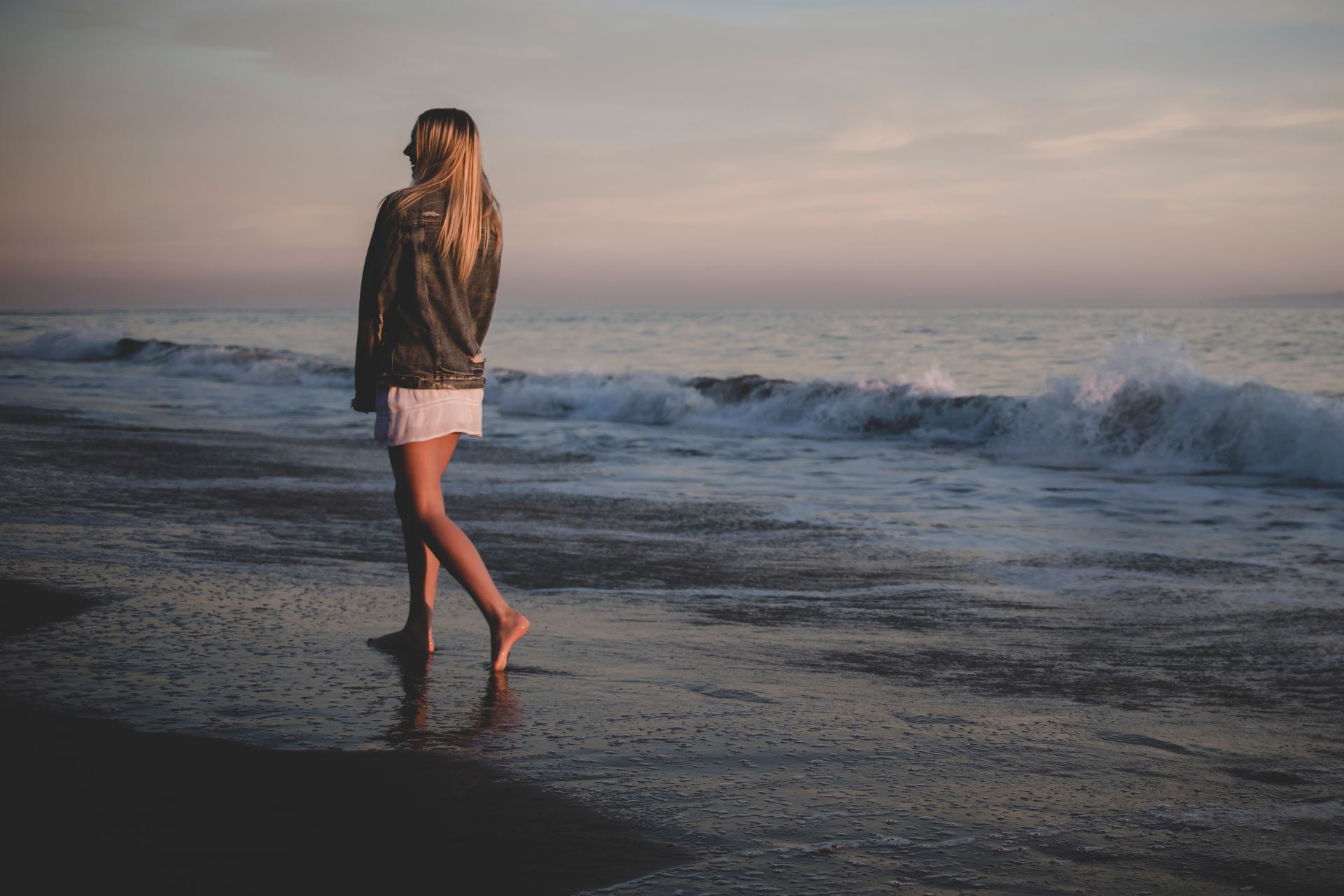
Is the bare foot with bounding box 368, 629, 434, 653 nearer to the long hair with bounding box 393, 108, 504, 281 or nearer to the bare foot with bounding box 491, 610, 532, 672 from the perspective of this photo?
the bare foot with bounding box 491, 610, 532, 672

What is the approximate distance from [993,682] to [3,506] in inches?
254

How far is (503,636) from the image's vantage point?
4.09m

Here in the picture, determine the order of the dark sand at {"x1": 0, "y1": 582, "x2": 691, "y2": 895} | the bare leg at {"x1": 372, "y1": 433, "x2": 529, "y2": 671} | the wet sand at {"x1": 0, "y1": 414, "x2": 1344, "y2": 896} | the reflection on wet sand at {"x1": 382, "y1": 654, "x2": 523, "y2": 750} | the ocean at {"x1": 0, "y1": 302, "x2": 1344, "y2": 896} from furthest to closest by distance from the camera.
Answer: the bare leg at {"x1": 372, "y1": 433, "x2": 529, "y2": 671}, the reflection on wet sand at {"x1": 382, "y1": 654, "x2": 523, "y2": 750}, the ocean at {"x1": 0, "y1": 302, "x2": 1344, "y2": 896}, the wet sand at {"x1": 0, "y1": 414, "x2": 1344, "y2": 896}, the dark sand at {"x1": 0, "y1": 582, "x2": 691, "y2": 895}

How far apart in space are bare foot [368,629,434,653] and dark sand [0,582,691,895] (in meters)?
1.24

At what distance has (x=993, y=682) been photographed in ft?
14.3

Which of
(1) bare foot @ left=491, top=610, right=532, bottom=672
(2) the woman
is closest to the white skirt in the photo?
(2) the woman

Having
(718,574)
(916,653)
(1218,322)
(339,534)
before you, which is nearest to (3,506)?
(339,534)

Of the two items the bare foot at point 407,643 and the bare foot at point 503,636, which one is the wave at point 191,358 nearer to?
the bare foot at point 407,643

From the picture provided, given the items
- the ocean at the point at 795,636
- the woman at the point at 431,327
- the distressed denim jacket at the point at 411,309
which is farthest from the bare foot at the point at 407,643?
the distressed denim jacket at the point at 411,309

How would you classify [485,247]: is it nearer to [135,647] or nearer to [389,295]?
[389,295]

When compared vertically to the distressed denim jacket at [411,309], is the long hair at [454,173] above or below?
above

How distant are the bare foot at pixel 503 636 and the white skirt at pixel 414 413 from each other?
698mm

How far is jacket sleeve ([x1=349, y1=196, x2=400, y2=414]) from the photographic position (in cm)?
400

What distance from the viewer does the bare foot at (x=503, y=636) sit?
4086 millimetres
